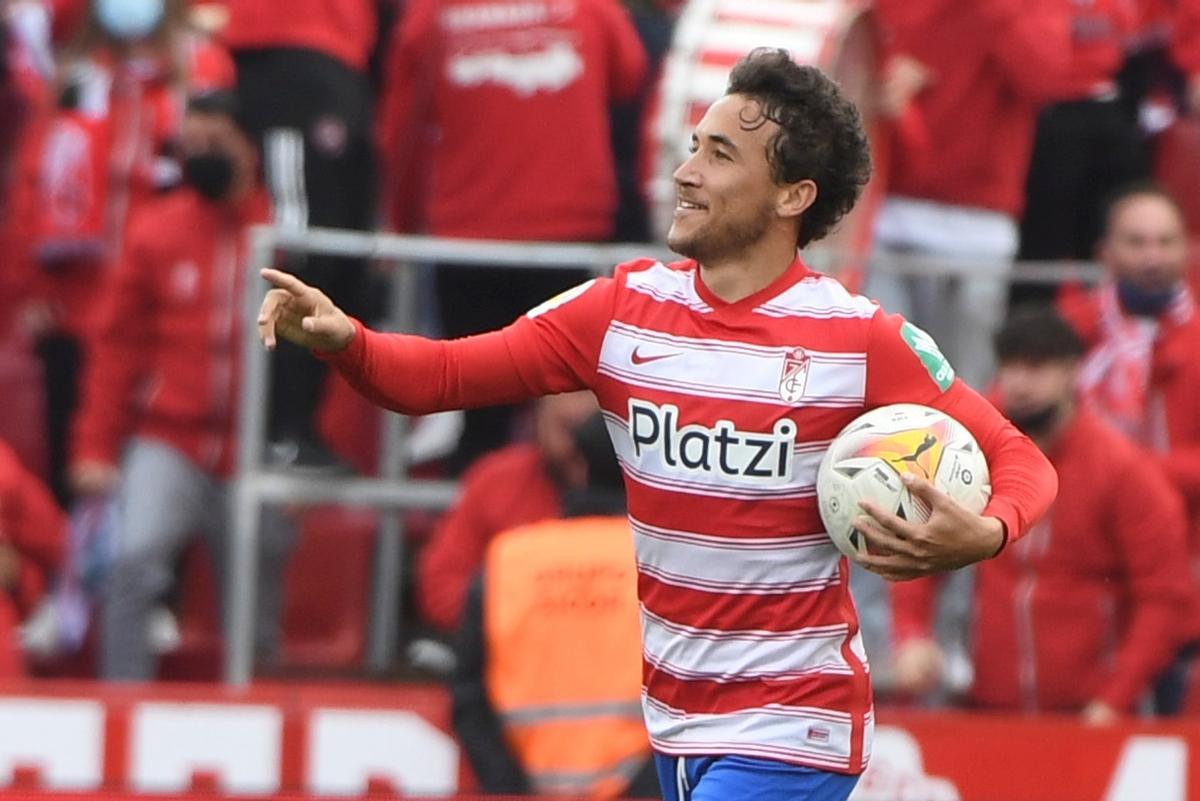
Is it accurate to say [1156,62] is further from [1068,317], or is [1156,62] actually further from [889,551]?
[889,551]

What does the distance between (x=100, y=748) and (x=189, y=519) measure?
1.07 m

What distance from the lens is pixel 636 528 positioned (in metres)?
5.09

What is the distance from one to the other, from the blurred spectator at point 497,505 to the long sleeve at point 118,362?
4.94 feet

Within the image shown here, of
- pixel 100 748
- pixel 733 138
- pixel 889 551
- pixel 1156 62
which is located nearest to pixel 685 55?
pixel 1156 62

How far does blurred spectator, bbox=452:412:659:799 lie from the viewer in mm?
6746

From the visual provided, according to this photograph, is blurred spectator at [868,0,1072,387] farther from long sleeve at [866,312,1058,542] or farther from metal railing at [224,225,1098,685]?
long sleeve at [866,312,1058,542]

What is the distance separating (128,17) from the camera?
9.68 meters

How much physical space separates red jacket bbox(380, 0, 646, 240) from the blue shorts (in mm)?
4001

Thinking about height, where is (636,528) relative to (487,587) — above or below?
above

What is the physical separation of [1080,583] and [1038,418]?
1.75ft

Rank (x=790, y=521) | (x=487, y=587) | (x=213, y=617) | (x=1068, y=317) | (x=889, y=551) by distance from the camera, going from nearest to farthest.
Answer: (x=889, y=551) → (x=790, y=521) → (x=487, y=587) → (x=1068, y=317) → (x=213, y=617)

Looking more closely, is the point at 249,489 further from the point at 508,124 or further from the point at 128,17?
the point at 128,17

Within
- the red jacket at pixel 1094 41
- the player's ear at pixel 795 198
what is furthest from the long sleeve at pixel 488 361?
the red jacket at pixel 1094 41

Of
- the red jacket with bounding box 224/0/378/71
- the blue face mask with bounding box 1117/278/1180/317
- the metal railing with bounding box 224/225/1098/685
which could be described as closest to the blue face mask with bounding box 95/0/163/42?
the red jacket with bounding box 224/0/378/71
